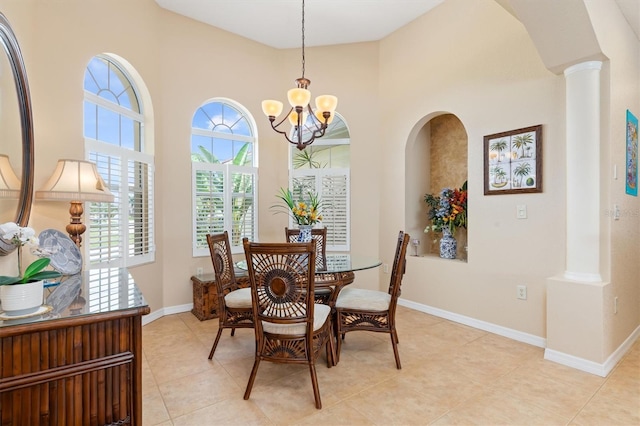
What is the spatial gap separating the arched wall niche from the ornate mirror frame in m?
3.58

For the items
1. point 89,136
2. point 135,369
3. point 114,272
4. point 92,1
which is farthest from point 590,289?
point 92,1

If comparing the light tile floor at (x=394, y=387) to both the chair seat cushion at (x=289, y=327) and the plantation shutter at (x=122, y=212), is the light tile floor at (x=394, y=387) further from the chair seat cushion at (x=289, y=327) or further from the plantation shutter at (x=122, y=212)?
the plantation shutter at (x=122, y=212)

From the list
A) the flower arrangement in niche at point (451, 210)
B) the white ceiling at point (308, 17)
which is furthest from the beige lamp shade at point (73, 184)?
the flower arrangement in niche at point (451, 210)

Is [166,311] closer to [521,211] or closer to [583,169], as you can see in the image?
[521,211]

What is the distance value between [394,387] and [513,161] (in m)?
2.32

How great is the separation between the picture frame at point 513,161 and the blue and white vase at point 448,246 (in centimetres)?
72

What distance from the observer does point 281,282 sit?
78.7 inches

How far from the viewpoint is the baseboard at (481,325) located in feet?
9.65

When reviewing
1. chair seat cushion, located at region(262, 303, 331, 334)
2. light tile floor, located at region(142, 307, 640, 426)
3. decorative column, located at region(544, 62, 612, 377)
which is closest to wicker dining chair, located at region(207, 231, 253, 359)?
light tile floor, located at region(142, 307, 640, 426)

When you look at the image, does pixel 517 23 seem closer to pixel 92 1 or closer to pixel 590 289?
pixel 590 289

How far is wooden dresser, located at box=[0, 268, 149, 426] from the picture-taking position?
3.46ft

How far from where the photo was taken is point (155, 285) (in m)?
3.65

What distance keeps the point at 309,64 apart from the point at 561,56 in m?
3.04

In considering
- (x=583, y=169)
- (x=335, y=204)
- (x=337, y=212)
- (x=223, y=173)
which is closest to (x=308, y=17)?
(x=223, y=173)
